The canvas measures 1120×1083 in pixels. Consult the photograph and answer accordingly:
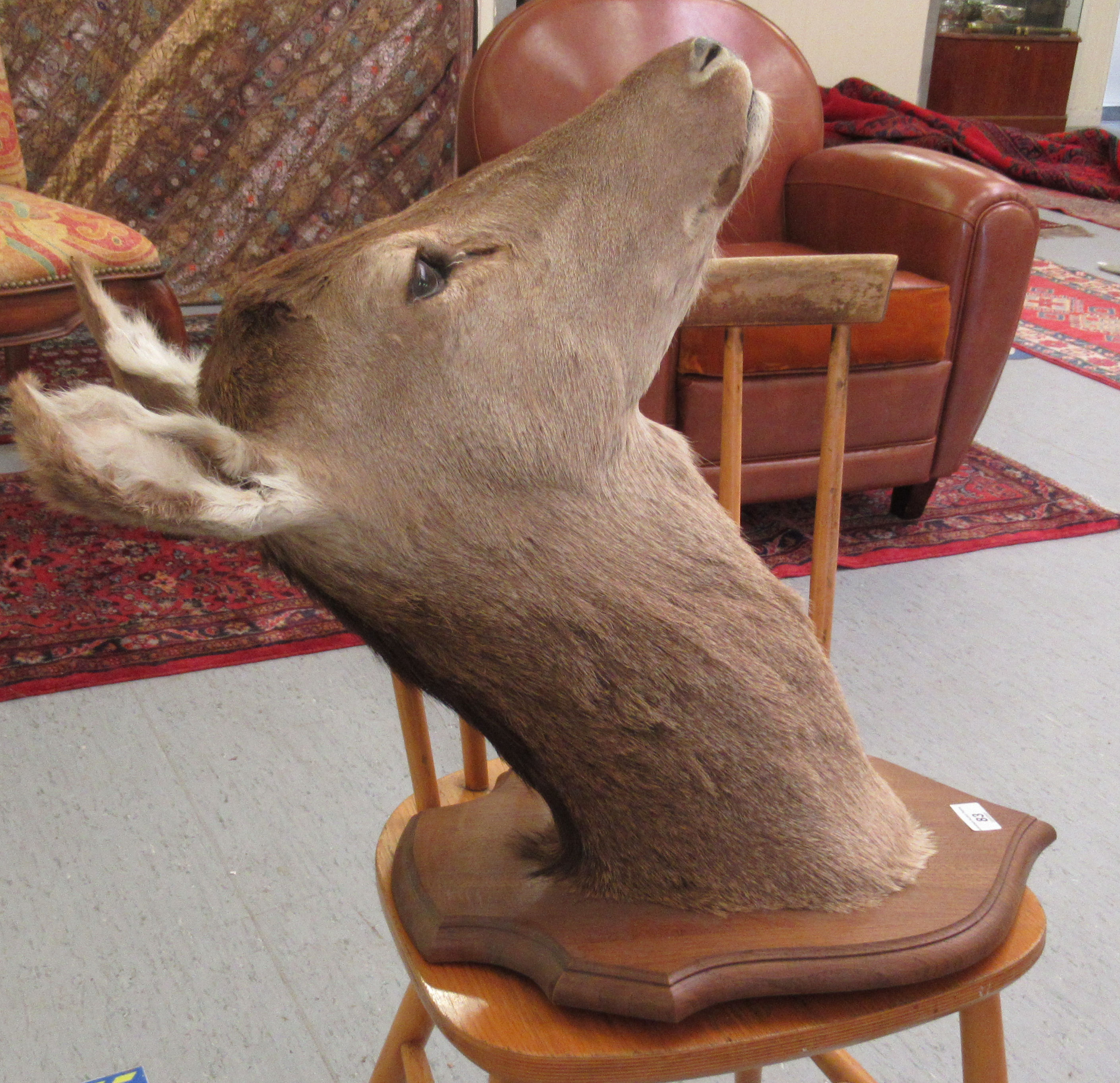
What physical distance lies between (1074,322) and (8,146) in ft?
12.6

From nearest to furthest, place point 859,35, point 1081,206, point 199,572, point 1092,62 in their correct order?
point 199,572
point 859,35
point 1081,206
point 1092,62

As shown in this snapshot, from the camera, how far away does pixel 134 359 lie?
30.3 inches

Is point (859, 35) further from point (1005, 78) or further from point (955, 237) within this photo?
point (955, 237)

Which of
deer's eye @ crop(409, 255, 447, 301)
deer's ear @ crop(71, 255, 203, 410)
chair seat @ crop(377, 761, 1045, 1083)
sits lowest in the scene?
chair seat @ crop(377, 761, 1045, 1083)

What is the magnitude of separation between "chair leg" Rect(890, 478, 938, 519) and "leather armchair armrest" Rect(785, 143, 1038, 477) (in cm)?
6

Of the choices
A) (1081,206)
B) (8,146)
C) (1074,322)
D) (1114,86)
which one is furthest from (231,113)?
(1114,86)

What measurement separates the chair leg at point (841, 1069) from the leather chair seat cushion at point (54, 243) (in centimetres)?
225

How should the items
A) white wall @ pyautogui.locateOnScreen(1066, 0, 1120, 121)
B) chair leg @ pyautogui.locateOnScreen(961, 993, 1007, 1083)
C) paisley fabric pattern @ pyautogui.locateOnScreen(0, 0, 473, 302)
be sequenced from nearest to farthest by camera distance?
chair leg @ pyautogui.locateOnScreen(961, 993, 1007, 1083) < paisley fabric pattern @ pyautogui.locateOnScreen(0, 0, 473, 302) < white wall @ pyautogui.locateOnScreen(1066, 0, 1120, 121)

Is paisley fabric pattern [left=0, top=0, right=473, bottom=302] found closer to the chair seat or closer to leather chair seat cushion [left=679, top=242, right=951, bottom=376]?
leather chair seat cushion [left=679, top=242, right=951, bottom=376]

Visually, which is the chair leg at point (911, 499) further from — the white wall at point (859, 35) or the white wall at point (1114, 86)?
the white wall at point (1114, 86)

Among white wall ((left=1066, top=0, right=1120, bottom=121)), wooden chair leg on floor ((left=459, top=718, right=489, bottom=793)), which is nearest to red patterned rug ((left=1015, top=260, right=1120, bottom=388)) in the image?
wooden chair leg on floor ((left=459, top=718, right=489, bottom=793))

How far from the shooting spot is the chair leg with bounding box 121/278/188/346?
114 inches

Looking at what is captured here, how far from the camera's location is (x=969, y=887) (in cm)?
83

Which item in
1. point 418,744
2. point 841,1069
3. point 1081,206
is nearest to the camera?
point 418,744
